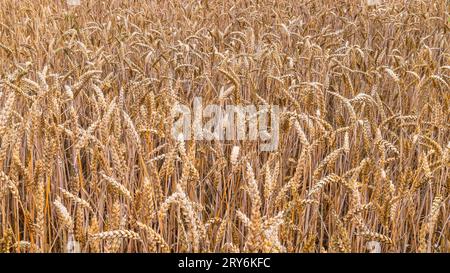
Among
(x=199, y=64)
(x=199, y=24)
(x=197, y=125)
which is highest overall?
(x=199, y=24)

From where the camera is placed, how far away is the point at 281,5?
485cm

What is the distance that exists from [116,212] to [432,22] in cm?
357

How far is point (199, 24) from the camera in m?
3.77

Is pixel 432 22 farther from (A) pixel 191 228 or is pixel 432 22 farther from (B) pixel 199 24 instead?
(A) pixel 191 228

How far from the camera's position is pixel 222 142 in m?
1.91

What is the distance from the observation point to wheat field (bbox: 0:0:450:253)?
1.32 metres

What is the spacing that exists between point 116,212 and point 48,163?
0.90 feet

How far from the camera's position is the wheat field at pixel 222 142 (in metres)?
1.32

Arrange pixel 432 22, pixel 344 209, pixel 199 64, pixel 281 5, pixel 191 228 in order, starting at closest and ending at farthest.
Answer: pixel 191 228 < pixel 344 209 < pixel 199 64 < pixel 432 22 < pixel 281 5

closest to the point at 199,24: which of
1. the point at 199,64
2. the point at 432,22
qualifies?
the point at 199,64

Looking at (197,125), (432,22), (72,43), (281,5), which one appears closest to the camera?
(197,125)

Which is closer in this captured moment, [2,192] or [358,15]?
[2,192]

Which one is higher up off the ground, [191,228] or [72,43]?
[72,43]

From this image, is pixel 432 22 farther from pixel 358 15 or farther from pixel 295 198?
pixel 295 198
